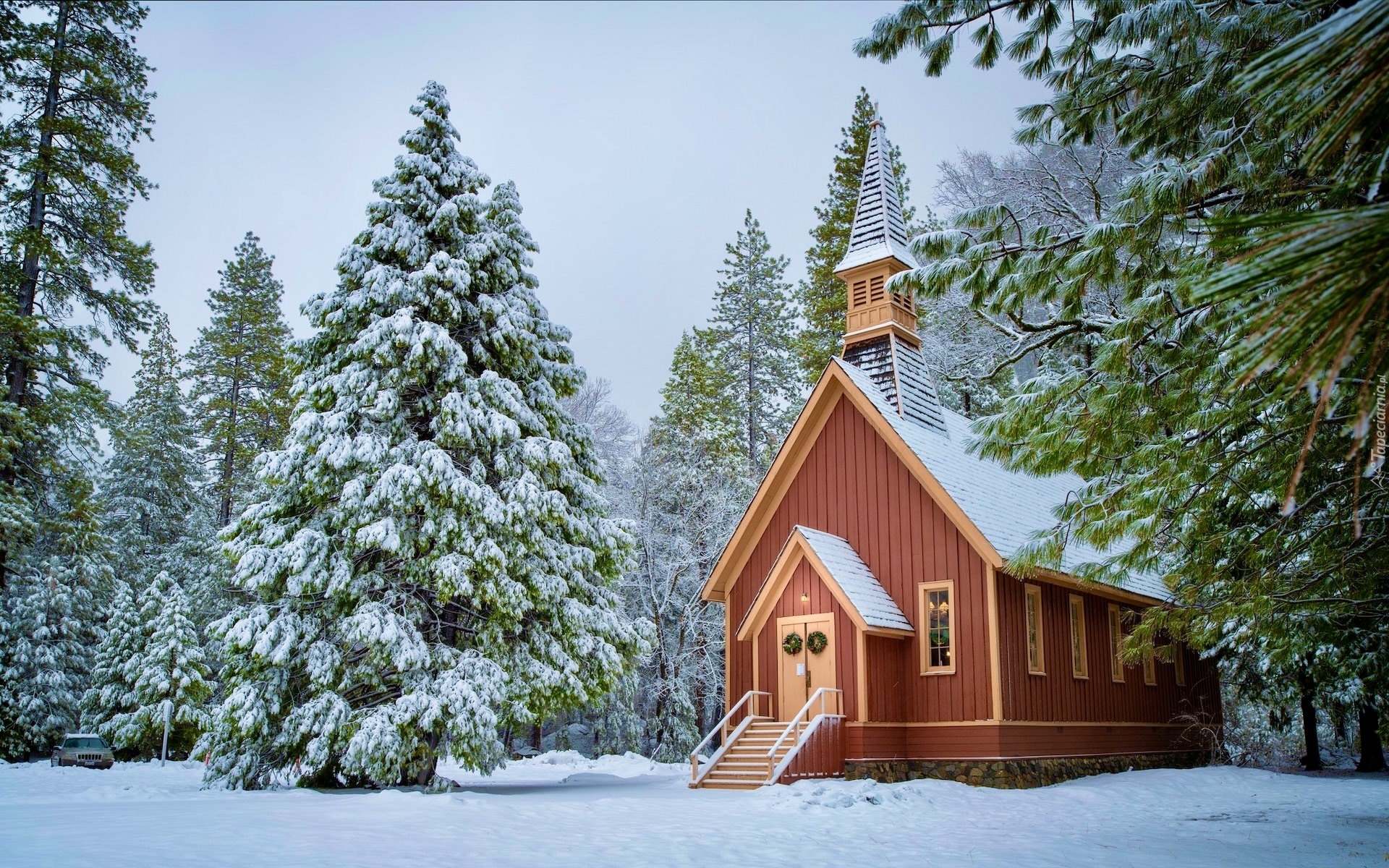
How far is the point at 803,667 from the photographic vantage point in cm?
1645

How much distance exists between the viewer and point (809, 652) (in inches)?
647

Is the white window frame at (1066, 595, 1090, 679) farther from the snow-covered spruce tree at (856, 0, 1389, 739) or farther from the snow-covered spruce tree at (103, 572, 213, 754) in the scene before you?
the snow-covered spruce tree at (103, 572, 213, 754)

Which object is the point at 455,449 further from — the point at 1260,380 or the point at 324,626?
the point at 1260,380

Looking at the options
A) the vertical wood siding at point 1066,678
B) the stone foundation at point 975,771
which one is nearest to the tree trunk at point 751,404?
the vertical wood siding at point 1066,678

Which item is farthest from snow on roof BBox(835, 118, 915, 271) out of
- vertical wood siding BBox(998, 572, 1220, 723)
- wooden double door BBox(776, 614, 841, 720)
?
wooden double door BBox(776, 614, 841, 720)

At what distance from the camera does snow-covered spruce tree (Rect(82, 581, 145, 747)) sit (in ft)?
81.4

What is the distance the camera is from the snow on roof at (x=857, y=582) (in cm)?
1570

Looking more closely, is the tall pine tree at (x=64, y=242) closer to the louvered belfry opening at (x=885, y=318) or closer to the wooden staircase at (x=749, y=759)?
the wooden staircase at (x=749, y=759)

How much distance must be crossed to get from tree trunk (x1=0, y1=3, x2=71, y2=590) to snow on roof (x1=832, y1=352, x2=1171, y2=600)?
48.9 ft

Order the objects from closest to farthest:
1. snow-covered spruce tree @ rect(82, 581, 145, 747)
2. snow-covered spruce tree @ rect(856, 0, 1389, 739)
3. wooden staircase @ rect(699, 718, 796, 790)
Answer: snow-covered spruce tree @ rect(856, 0, 1389, 739), wooden staircase @ rect(699, 718, 796, 790), snow-covered spruce tree @ rect(82, 581, 145, 747)

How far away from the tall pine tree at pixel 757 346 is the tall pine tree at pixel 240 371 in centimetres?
1324

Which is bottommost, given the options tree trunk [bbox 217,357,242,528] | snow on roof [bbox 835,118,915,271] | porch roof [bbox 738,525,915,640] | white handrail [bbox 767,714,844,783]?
white handrail [bbox 767,714,844,783]

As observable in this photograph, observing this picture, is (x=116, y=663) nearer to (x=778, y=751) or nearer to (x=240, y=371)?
(x=240, y=371)

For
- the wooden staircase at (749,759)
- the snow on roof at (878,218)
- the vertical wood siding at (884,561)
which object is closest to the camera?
the wooden staircase at (749,759)
